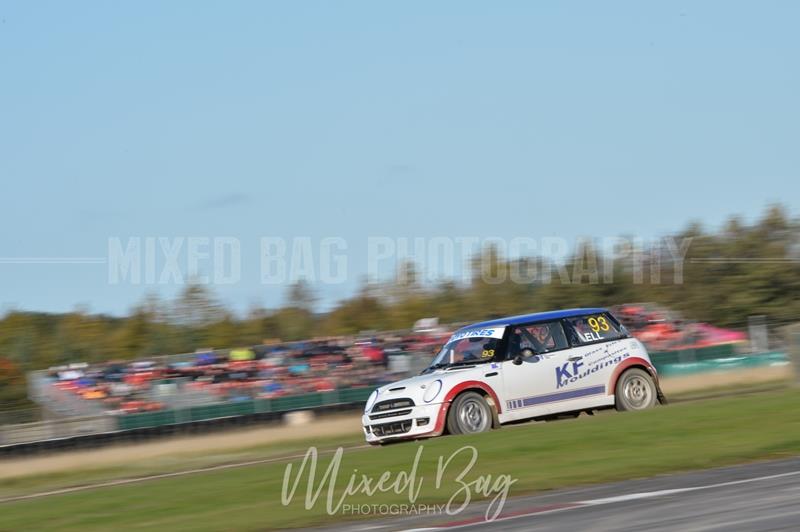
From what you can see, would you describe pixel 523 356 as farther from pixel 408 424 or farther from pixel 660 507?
pixel 660 507

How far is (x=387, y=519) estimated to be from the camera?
8539 mm

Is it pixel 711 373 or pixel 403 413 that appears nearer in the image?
pixel 403 413

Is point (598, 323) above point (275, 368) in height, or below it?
above

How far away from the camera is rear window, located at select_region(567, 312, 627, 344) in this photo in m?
15.5

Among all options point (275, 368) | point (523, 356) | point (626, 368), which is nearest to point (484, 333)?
point (523, 356)

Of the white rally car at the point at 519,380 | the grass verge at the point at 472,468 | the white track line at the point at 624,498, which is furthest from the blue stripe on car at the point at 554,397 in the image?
the white track line at the point at 624,498

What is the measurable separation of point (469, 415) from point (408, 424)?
80cm

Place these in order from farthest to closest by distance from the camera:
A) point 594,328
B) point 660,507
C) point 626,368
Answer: point 594,328
point 626,368
point 660,507

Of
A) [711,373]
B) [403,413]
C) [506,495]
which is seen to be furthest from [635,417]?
[711,373]

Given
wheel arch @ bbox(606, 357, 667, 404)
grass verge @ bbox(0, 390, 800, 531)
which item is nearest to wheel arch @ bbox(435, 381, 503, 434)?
grass verge @ bbox(0, 390, 800, 531)

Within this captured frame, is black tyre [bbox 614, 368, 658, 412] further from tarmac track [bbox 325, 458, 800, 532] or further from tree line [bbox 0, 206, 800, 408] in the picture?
tree line [bbox 0, 206, 800, 408]

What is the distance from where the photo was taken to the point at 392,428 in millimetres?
14570

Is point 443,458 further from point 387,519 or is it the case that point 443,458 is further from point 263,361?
point 263,361

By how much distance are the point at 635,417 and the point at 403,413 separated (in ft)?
9.60
